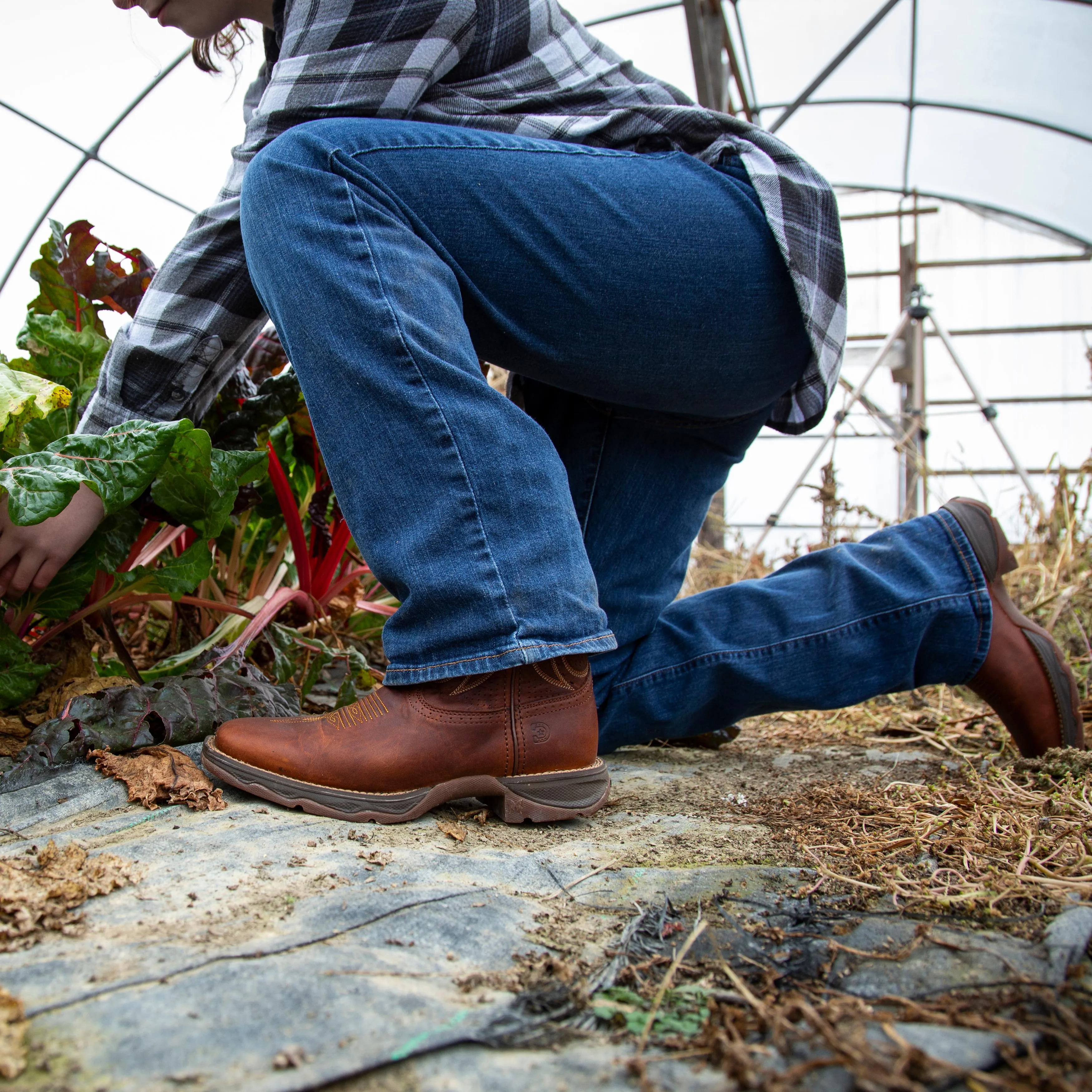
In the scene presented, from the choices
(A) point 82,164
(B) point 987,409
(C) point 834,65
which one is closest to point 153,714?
(B) point 987,409

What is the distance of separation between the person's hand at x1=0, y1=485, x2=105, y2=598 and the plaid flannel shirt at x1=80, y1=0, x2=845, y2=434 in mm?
155

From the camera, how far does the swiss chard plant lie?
3.64ft

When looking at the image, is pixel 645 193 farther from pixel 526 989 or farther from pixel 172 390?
pixel 526 989

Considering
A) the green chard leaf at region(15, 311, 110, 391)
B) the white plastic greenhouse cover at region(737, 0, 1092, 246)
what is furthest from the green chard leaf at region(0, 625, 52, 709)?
the white plastic greenhouse cover at region(737, 0, 1092, 246)

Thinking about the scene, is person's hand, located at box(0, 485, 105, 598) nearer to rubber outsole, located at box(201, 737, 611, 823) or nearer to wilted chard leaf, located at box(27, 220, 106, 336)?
rubber outsole, located at box(201, 737, 611, 823)

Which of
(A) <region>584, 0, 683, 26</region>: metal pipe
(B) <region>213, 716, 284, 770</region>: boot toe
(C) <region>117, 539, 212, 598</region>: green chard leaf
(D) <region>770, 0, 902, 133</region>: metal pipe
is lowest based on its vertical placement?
(B) <region>213, 716, 284, 770</region>: boot toe

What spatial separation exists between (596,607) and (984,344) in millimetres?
9338

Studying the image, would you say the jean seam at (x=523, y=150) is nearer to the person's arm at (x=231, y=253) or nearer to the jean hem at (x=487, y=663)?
the person's arm at (x=231, y=253)

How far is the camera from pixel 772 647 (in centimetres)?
136

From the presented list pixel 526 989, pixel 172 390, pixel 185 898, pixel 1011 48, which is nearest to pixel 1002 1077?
pixel 526 989

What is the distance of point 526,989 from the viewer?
587mm

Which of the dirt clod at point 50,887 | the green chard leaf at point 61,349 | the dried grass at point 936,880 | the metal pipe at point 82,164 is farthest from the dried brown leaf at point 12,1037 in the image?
the metal pipe at point 82,164

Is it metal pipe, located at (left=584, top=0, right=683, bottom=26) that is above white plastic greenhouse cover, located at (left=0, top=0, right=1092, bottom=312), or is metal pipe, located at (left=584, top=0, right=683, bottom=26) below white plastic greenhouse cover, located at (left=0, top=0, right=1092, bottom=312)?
above

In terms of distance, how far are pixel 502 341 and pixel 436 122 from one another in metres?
0.34
